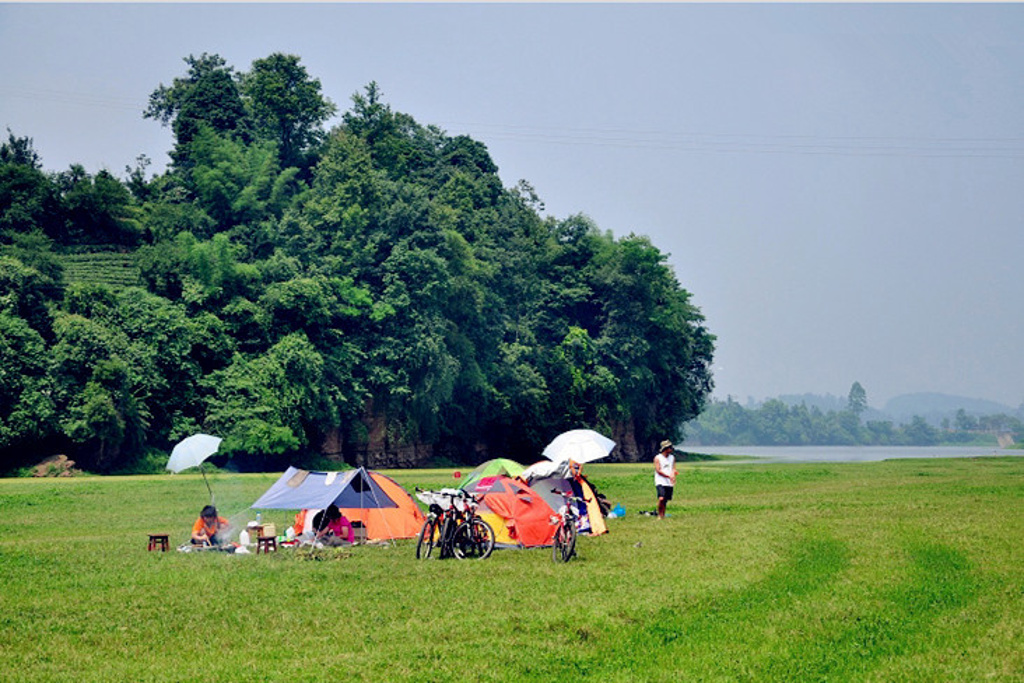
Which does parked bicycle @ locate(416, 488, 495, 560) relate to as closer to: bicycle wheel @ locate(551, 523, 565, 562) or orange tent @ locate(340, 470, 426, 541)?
bicycle wheel @ locate(551, 523, 565, 562)

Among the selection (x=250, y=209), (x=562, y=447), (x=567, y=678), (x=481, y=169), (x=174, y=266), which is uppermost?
(x=481, y=169)

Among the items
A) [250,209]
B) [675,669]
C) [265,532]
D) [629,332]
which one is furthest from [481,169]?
[675,669]

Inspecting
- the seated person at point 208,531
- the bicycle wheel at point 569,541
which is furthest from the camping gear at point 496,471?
the seated person at point 208,531

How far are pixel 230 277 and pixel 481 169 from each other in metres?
28.8

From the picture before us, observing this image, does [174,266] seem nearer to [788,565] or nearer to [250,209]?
[250,209]

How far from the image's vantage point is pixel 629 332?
7831cm

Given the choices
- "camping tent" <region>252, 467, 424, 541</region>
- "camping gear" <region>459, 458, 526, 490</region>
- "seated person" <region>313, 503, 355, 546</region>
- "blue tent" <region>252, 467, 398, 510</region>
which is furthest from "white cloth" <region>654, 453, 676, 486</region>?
"seated person" <region>313, 503, 355, 546</region>

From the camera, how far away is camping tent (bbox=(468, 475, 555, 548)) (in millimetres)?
20984

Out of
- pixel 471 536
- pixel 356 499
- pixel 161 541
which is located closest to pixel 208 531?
pixel 161 541

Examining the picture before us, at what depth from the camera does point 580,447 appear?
983 inches

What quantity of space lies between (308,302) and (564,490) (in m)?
37.0

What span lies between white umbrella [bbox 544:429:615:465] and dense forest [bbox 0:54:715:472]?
29028 mm

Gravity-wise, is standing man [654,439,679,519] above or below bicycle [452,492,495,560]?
above

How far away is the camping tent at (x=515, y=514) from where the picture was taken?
20984mm
